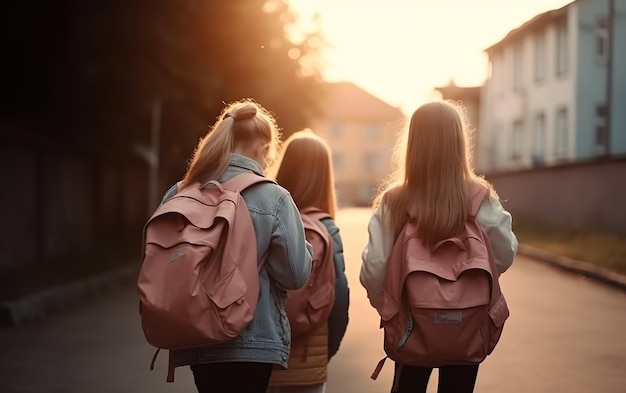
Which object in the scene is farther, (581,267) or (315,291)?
(581,267)

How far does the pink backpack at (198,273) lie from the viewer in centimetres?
303

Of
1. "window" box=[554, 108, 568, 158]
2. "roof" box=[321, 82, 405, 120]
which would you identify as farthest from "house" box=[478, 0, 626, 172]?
"roof" box=[321, 82, 405, 120]

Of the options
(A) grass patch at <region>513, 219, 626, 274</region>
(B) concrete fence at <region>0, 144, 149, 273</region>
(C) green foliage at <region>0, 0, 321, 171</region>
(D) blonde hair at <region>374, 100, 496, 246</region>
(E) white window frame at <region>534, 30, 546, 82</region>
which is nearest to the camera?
(D) blonde hair at <region>374, 100, 496, 246</region>

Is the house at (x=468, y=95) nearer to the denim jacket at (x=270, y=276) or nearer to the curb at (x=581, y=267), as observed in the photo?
the curb at (x=581, y=267)

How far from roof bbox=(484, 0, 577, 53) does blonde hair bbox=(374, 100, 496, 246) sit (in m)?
30.9

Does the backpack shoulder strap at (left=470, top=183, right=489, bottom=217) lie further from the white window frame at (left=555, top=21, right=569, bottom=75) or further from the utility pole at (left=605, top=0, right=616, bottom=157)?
the white window frame at (left=555, top=21, right=569, bottom=75)

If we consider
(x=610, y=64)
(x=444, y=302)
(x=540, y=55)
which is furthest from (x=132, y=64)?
(x=540, y=55)

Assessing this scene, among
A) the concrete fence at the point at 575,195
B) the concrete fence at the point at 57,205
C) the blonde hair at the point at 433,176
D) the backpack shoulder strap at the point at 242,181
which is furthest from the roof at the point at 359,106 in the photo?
the backpack shoulder strap at the point at 242,181

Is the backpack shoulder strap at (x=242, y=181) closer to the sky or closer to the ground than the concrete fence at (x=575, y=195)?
closer to the sky

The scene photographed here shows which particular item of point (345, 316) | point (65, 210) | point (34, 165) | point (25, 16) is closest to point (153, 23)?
point (25, 16)

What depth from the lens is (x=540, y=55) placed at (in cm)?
3712

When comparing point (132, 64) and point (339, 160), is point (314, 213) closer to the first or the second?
point (132, 64)

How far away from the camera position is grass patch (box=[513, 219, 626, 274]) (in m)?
14.8

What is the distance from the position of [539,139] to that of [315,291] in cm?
3425
